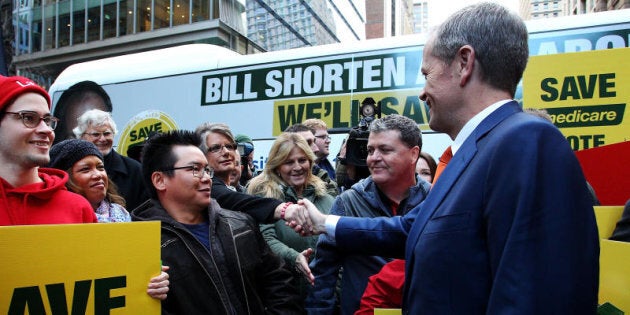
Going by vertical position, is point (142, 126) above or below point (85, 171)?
above

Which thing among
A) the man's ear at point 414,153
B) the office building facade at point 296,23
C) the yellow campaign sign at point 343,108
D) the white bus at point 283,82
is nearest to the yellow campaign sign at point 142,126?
the white bus at point 283,82

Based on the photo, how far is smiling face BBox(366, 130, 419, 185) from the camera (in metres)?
2.92

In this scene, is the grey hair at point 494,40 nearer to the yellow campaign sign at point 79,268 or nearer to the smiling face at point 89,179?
the yellow campaign sign at point 79,268

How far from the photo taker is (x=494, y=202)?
1.22m

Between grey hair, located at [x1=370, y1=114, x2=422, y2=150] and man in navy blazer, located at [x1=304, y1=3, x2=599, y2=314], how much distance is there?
1449mm

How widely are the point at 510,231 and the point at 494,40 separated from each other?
55 cm

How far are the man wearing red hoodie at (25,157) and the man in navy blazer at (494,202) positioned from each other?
163cm

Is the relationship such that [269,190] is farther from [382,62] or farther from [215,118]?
[215,118]

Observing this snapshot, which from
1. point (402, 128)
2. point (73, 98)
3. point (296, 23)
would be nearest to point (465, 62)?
point (402, 128)

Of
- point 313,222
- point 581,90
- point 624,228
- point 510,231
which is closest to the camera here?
point 510,231

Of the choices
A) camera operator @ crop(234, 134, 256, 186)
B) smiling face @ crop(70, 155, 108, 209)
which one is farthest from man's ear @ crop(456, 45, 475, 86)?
camera operator @ crop(234, 134, 256, 186)

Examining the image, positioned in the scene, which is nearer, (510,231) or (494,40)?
(510,231)

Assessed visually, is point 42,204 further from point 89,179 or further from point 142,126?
point 142,126

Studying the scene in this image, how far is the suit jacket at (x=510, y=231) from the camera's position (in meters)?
1.15
